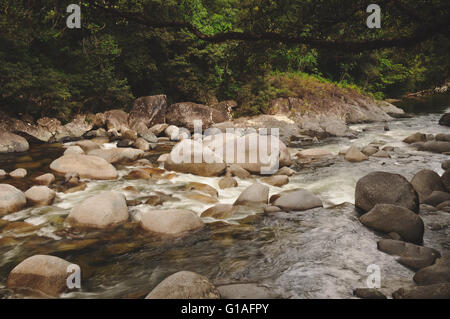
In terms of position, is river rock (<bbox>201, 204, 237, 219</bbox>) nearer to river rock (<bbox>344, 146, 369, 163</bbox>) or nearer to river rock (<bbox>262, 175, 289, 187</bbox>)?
river rock (<bbox>262, 175, 289, 187</bbox>)

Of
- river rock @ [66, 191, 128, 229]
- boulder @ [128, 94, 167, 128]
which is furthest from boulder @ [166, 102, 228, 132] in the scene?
river rock @ [66, 191, 128, 229]

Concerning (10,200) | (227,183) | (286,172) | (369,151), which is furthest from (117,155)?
(369,151)

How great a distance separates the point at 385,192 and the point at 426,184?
164 cm

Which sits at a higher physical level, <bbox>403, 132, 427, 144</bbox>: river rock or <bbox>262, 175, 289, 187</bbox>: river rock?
<bbox>403, 132, 427, 144</bbox>: river rock

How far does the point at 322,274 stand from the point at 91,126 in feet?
42.0

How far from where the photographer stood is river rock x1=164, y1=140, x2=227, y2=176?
8.80 metres

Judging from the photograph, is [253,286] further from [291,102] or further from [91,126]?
[291,102]

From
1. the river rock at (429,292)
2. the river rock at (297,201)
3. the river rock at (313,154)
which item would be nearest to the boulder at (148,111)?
the river rock at (313,154)

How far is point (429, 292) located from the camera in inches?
135

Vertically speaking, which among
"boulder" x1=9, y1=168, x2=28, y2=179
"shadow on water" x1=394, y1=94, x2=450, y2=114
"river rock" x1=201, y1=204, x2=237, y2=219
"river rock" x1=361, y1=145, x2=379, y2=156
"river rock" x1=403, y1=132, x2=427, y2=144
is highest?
"shadow on water" x1=394, y1=94, x2=450, y2=114

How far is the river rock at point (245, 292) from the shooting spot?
361 centimetres

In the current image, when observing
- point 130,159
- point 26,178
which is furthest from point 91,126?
point 26,178

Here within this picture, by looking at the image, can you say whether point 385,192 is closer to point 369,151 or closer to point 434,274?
point 434,274

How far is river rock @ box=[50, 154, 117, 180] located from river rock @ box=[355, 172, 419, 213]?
5690 millimetres
